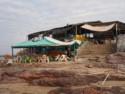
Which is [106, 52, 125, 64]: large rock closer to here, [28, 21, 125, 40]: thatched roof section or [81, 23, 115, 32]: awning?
[81, 23, 115, 32]: awning

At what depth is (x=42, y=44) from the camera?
86.6 feet

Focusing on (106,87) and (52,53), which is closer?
(106,87)

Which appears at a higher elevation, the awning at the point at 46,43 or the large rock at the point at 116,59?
the awning at the point at 46,43

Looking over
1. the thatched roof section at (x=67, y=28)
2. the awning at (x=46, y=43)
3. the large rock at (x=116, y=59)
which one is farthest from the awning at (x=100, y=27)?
the large rock at (x=116, y=59)

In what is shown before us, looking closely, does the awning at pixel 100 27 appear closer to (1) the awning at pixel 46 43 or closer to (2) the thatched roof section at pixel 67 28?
(2) the thatched roof section at pixel 67 28

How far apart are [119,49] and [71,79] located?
10036 mm

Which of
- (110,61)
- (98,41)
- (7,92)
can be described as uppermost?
(98,41)

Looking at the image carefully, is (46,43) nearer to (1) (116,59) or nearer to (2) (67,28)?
(2) (67,28)

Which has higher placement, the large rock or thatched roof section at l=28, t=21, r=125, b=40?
thatched roof section at l=28, t=21, r=125, b=40

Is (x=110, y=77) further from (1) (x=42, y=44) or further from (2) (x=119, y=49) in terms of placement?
(1) (x=42, y=44)

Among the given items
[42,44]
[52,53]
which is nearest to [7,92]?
[42,44]

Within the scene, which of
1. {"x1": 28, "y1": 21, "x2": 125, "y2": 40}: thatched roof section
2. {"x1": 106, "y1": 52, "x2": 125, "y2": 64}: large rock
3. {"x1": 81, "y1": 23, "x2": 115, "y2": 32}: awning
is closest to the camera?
{"x1": 106, "y1": 52, "x2": 125, "y2": 64}: large rock

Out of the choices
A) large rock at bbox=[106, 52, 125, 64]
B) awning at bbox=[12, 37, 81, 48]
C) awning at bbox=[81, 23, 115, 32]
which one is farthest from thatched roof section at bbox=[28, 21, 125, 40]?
large rock at bbox=[106, 52, 125, 64]

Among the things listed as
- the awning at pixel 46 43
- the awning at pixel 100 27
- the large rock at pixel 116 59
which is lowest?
the large rock at pixel 116 59
